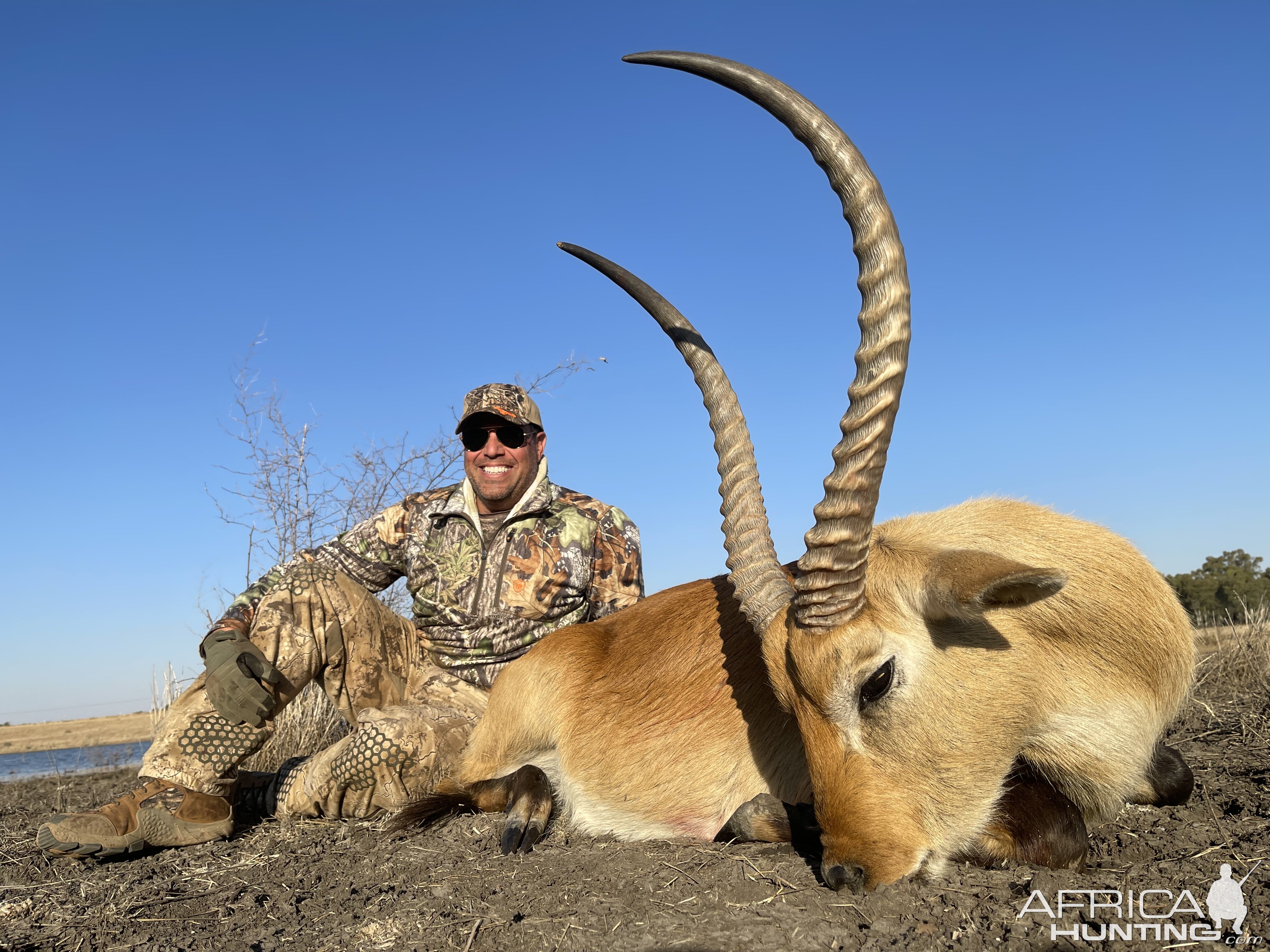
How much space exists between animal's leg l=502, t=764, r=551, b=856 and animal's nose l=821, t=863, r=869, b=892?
4.96ft

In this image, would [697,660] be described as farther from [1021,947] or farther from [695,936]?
[1021,947]

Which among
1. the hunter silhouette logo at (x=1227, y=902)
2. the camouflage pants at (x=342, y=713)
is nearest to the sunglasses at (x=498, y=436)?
the camouflage pants at (x=342, y=713)

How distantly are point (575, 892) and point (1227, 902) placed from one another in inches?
77.7

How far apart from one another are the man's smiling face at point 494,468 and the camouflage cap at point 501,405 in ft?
0.16

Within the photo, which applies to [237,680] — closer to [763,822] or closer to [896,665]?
[763,822]

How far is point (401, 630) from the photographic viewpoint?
18.4ft

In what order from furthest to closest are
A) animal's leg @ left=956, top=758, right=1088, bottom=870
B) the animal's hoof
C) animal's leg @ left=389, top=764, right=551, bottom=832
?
animal's leg @ left=389, top=764, right=551, bottom=832
the animal's hoof
animal's leg @ left=956, top=758, right=1088, bottom=870

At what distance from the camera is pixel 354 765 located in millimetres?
4676

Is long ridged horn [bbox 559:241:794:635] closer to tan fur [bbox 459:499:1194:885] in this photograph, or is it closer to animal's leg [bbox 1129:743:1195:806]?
tan fur [bbox 459:499:1194:885]

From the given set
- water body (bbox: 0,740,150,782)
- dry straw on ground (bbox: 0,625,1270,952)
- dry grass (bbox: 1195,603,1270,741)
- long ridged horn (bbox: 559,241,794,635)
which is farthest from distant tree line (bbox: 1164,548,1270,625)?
water body (bbox: 0,740,150,782)

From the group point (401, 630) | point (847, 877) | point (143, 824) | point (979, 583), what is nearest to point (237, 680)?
point (143, 824)

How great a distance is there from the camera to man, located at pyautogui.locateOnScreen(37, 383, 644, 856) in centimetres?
446

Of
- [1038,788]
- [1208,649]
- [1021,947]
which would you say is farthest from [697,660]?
[1208,649]

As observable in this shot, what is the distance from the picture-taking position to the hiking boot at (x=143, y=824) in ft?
12.7
